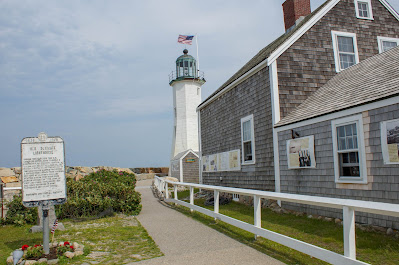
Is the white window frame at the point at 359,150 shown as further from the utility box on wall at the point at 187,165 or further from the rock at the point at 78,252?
the utility box on wall at the point at 187,165

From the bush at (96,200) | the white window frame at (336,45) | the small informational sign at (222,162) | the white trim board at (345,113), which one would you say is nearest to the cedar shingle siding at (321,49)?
the white window frame at (336,45)

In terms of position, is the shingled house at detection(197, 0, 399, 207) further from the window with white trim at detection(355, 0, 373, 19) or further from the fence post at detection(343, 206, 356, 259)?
the fence post at detection(343, 206, 356, 259)

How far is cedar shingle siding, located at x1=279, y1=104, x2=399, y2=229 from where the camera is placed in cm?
723

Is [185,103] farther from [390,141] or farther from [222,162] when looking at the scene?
[390,141]

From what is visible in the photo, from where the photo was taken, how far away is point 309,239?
22.5 feet

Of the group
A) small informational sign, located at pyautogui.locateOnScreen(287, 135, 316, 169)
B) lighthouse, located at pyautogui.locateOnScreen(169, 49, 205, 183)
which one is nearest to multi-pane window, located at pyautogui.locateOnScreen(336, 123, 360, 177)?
small informational sign, located at pyautogui.locateOnScreen(287, 135, 316, 169)

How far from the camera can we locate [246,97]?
13.6 meters

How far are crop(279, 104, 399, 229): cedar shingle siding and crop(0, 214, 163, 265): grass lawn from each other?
483cm

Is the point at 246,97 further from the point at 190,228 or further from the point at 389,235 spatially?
the point at 389,235

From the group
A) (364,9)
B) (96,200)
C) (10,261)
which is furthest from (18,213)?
(364,9)

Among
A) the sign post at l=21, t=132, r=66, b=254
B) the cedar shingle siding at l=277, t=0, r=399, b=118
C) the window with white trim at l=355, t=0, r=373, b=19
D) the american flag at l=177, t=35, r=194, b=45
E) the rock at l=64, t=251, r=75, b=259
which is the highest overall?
the american flag at l=177, t=35, r=194, b=45

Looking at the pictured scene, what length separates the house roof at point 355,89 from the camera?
7998 mm

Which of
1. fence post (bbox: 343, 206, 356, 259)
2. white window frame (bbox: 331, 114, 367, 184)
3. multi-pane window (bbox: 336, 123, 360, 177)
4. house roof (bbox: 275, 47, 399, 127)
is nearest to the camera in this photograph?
fence post (bbox: 343, 206, 356, 259)

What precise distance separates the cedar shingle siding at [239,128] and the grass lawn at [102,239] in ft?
16.2
